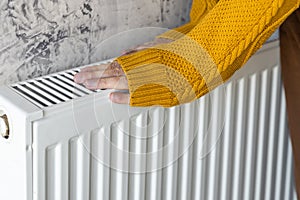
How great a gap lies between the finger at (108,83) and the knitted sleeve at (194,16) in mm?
159

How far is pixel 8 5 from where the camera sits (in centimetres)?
74

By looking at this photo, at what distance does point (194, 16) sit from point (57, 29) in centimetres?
22

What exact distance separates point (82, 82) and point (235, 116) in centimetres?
31

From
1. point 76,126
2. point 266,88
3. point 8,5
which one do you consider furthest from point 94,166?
point 266,88

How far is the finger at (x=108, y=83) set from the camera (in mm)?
728

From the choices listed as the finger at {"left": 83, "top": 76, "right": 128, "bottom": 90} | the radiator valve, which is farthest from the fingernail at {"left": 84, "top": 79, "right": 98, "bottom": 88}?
the radiator valve

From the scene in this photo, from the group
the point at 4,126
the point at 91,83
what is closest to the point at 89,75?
the point at 91,83

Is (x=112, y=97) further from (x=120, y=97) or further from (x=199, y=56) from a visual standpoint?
(x=199, y=56)

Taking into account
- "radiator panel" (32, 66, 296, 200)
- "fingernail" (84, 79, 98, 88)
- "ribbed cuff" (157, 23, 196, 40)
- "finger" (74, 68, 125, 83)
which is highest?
"ribbed cuff" (157, 23, 196, 40)

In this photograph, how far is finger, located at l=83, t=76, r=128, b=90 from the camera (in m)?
0.73

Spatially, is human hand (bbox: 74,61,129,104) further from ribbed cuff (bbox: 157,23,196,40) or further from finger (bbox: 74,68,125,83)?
ribbed cuff (bbox: 157,23,196,40)

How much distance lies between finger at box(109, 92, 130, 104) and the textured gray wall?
0.12 m

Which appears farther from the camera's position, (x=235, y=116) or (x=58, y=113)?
(x=235, y=116)

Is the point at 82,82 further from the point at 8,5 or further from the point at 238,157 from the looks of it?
the point at 238,157
